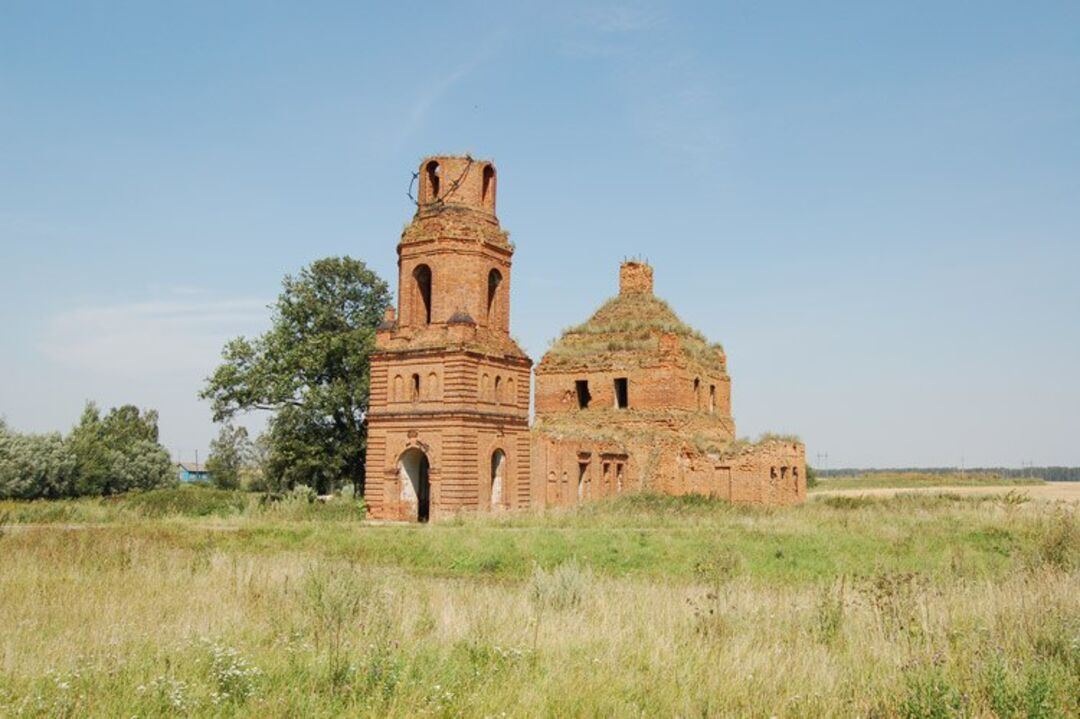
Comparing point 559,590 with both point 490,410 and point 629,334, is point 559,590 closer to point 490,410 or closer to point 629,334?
point 490,410

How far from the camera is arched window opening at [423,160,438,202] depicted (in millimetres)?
28688

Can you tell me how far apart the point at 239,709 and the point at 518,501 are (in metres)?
22.3

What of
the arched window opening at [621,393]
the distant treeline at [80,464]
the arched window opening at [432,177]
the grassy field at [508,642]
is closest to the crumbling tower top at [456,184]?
the arched window opening at [432,177]

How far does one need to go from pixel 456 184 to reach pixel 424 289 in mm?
3669

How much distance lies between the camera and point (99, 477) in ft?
160

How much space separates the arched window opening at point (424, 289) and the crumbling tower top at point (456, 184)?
1898 mm

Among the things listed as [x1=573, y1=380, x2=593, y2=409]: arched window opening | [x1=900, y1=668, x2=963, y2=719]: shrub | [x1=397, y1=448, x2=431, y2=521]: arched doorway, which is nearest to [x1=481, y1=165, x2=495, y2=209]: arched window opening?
[x1=397, y1=448, x2=431, y2=521]: arched doorway

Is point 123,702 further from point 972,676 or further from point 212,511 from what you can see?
point 212,511

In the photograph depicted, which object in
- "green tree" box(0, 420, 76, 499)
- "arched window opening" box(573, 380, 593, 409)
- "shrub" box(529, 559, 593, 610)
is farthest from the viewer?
"green tree" box(0, 420, 76, 499)

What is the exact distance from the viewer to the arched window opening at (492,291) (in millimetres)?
28922

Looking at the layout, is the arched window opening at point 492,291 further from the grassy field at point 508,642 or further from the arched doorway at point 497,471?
the grassy field at point 508,642

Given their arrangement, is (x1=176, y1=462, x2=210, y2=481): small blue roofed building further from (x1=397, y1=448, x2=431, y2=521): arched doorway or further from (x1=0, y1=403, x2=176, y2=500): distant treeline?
(x1=397, y1=448, x2=431, y2=521): arched doorway

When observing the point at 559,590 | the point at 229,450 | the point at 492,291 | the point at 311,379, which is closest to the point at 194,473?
the point at 229,450

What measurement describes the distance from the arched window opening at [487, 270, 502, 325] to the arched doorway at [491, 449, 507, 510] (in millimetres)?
4320
